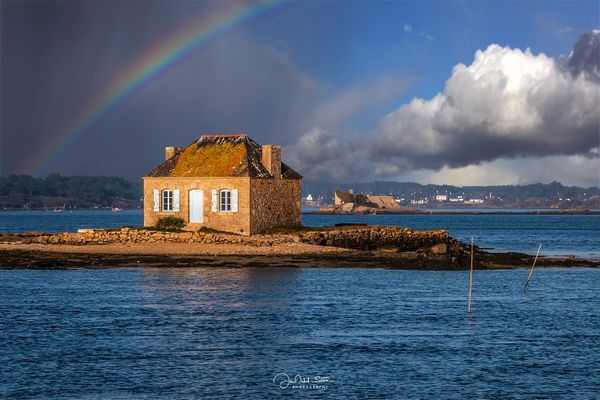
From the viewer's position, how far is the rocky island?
4791 centimetres

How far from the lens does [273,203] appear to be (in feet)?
196

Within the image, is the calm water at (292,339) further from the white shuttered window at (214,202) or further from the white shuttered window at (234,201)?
the white shuttered window at (214,202)

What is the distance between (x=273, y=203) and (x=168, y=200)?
7335 millimetres

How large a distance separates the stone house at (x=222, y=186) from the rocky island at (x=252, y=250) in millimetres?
1416

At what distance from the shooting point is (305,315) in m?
28.6

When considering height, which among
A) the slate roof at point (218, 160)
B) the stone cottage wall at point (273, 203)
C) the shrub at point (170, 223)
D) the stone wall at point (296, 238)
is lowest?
the stone wall at point (296, 238)

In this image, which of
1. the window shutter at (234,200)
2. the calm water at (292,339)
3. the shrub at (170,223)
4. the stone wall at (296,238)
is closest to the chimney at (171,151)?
the shrub at (170,223)

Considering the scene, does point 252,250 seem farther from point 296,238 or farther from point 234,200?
point 296,238

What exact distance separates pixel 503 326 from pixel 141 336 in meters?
11.3

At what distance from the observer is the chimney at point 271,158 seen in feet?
195

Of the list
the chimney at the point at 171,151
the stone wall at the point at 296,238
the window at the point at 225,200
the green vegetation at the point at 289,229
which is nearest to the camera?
the stone wall at the point at 296,238

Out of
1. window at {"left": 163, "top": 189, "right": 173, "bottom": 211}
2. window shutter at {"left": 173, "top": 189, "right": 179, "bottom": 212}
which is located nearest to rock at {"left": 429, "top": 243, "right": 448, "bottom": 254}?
window shutter at {"left": 173, "top": 189, "right": 179, "bottom": 212}

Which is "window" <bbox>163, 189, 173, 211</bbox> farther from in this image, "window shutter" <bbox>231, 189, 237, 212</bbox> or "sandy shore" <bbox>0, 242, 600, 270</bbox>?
"window shutter" <bbox>231, 189, 237, 212</bbox>

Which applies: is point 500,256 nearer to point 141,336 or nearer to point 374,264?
point 374,264
